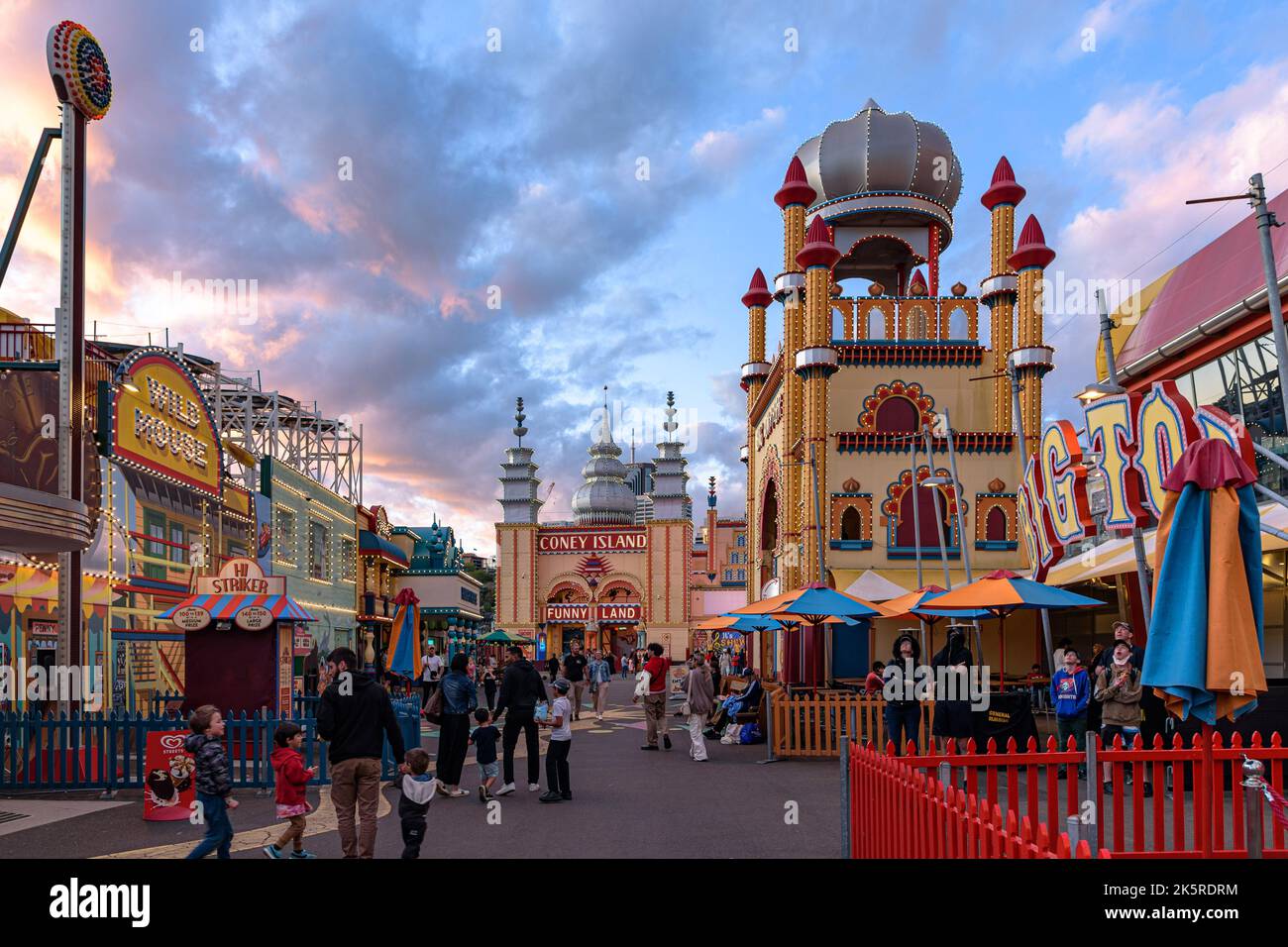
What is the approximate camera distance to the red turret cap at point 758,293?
33.8m

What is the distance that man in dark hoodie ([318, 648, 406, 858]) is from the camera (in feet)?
26.0

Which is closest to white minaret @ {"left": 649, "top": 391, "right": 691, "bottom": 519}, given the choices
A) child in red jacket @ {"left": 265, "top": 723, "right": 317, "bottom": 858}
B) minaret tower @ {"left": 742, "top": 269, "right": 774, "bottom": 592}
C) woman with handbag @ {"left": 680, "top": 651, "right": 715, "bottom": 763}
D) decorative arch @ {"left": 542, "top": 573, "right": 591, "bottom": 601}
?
decorative arch @ {"left": 542, "top": 573, "right": 591, "bottom": 601}

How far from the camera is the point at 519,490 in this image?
2530 inches

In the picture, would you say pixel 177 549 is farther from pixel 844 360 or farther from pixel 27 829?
pixel 844 360

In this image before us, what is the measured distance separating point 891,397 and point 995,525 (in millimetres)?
4260

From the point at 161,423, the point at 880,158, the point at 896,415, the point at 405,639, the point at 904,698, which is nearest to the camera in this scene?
the point at 904,698

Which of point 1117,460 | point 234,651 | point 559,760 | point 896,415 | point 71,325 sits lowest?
point 559,760

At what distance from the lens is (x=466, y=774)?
1402cm

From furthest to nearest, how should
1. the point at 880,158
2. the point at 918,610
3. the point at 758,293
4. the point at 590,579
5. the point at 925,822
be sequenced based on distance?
the point at 590,579 → the point at 758,293 → the point at 880,158 → the point at 918,610 → the point at 925,822

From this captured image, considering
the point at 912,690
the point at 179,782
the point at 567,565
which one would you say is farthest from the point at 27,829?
the point at 567,565

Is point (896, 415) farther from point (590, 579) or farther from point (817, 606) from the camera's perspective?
point (590, 579)

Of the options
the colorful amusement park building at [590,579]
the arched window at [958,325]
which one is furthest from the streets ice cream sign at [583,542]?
the arched window at [958,325]

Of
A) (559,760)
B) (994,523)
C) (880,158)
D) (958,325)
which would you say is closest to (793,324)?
(958,325)
